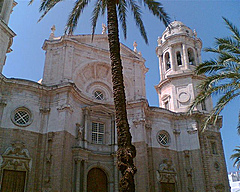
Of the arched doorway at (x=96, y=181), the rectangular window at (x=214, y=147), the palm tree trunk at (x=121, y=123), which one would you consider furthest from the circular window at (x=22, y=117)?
the rectangular window at (x=214, y=147)

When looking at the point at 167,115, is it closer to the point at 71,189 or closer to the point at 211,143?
the point at 211,143

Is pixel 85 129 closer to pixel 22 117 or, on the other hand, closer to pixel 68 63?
pixel 22 117


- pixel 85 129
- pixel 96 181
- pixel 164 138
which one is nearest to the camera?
Answer: pixel 96 181

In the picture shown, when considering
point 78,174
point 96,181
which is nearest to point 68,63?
point 78,174

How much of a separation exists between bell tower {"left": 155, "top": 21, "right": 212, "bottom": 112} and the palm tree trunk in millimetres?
18094

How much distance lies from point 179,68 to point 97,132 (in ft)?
43.8

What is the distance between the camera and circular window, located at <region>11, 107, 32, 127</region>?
2203 cm

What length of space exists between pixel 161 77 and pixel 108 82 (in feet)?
28.0

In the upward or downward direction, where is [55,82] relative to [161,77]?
downward

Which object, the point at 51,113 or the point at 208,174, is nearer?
the point at 51,113

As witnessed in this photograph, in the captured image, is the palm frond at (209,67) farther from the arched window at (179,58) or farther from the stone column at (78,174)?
the arched window at (179,58)

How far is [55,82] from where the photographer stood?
2509 centimetres

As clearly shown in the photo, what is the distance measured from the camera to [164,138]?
28.5 metres

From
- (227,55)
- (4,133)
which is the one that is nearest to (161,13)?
(227,55)
